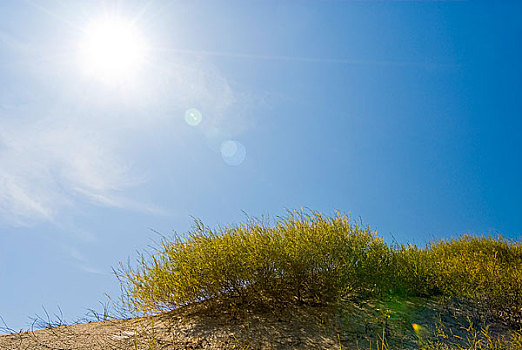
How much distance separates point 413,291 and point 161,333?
11.3 feet

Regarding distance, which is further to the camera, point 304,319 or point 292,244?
point 292,244

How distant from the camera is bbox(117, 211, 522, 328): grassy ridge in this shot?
3.94 meters

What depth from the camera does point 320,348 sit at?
3.26 metres

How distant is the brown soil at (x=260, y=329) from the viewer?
10.8 feet

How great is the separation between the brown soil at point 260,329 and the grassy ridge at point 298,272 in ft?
0.62

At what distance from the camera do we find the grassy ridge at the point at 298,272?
3941 mm

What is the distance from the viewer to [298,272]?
13.5 ft

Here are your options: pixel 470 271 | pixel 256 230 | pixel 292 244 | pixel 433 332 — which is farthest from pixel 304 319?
pixel 470 271

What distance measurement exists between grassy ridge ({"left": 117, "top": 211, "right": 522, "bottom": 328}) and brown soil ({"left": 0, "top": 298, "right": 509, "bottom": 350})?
0.19 metres

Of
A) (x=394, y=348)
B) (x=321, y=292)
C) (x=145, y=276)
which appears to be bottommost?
(x=394, y=348)

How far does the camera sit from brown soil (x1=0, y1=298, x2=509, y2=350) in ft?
10.8

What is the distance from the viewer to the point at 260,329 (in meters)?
3.51

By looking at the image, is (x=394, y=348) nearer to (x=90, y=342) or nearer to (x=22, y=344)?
(x=90, y=342)

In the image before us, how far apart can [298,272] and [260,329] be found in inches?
34.2
